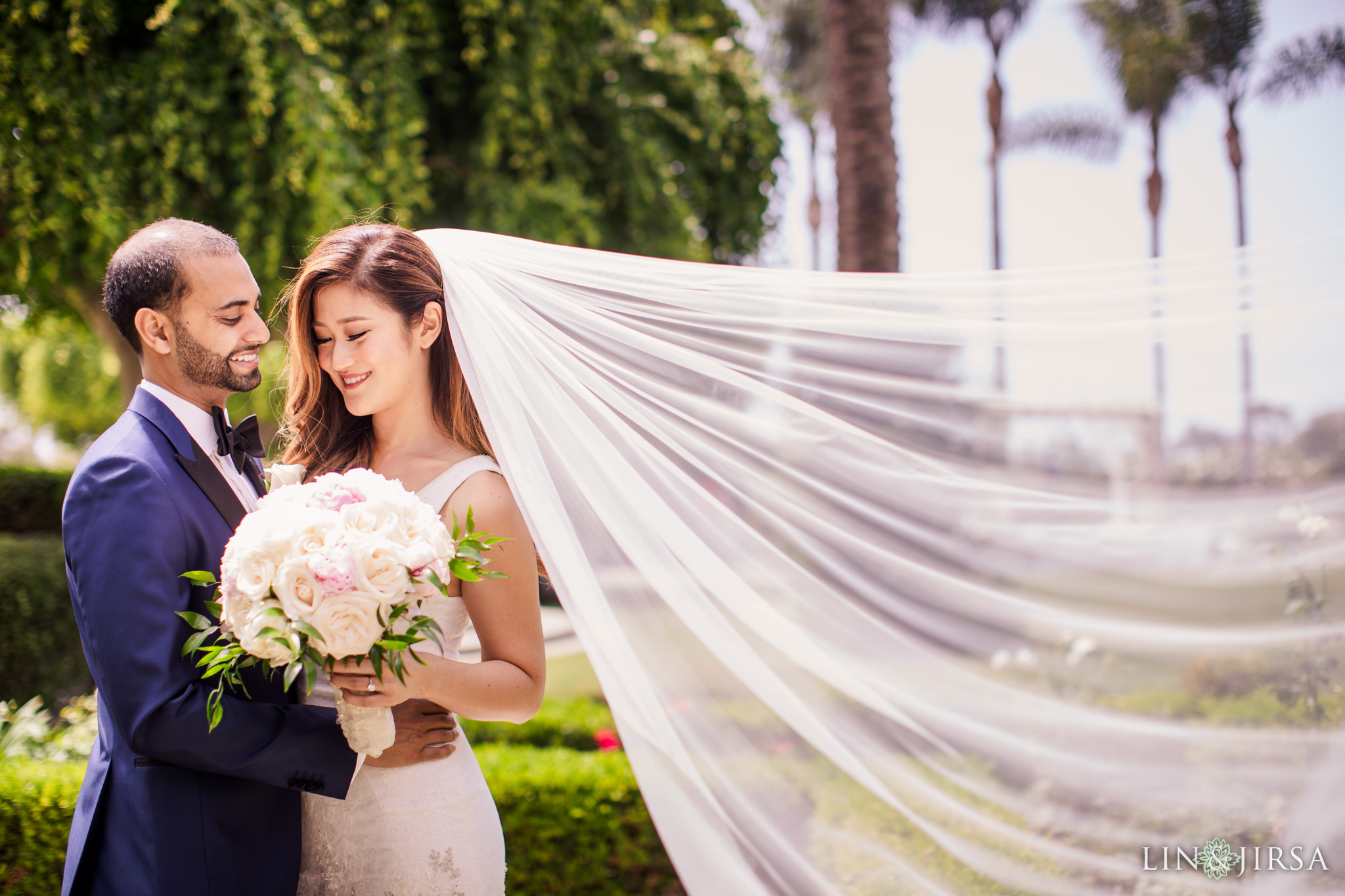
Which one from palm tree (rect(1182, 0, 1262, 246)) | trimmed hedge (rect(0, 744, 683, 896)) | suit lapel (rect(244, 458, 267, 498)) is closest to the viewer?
suit lapel (rect(244, 458, 267, 498))

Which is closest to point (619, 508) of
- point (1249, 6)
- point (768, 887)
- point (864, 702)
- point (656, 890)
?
point (864, 702)

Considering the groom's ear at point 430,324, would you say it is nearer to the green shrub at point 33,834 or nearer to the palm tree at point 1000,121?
the green shrub at point 33,834

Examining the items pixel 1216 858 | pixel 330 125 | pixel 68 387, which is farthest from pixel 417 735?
pixel 68 387

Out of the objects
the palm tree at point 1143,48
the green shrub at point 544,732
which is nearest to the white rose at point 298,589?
the green shrub at point 544,732

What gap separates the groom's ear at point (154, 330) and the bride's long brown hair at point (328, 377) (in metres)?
0.36

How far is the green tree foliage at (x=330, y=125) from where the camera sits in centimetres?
544

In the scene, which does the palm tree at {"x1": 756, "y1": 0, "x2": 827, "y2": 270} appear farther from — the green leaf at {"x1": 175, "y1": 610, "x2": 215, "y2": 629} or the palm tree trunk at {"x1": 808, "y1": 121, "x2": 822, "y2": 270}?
the green leaf at {"x1": 175, "y1": 610, "x2": 215, "y2": 629}

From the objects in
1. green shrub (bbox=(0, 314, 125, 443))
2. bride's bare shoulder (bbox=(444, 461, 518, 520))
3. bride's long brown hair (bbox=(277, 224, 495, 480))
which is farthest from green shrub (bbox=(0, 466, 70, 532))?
green shrub (bbox=(0, 314, 125, 443))

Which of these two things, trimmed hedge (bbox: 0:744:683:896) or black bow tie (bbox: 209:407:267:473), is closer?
black bow tie (bbox: 209:407:267:473)

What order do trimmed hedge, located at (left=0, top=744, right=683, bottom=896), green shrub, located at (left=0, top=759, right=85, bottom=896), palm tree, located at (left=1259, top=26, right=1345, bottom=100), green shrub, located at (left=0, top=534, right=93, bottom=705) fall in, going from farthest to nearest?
palm tree, located at (left=1259, top=26, right=1345, bottom=100) < green shrub, located at (left=0, top=534, right=93, bottom=705) < trimmed hedge, located at (left=0, top=744, right=683, bottom=896) < green shrub, located at (left=0, top=759, right=85, bottom=896)

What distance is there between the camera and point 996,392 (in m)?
2.57

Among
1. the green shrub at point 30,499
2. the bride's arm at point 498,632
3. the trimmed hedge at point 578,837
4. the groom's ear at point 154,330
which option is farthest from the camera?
the green shrub at point 30,499

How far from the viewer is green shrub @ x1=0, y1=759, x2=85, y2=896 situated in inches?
139

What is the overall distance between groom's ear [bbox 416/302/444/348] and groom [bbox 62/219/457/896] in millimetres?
395
